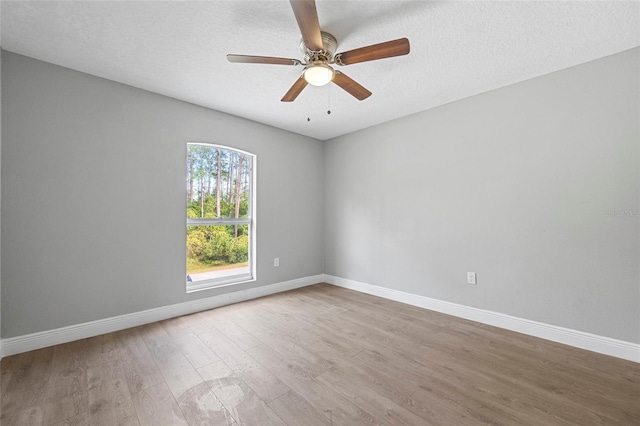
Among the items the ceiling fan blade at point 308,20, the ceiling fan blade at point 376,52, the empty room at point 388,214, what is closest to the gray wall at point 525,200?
the empty room at point 388,214

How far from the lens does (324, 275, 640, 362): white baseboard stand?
6.93 ft

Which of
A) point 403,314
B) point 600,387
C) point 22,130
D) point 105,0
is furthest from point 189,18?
point 600,387

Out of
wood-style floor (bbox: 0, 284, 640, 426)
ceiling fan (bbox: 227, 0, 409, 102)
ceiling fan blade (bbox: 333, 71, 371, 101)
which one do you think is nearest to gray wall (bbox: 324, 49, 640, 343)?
wood-style floor (bbox: 0, 284, 640, 426)

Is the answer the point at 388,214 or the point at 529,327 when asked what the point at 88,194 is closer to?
the point at 388,214

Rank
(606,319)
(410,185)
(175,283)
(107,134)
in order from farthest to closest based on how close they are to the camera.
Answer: (410,185)
(175,283)
(107,134)
(606,319)

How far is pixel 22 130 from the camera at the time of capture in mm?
2221

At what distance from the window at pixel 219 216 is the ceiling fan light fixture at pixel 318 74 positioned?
6.35ft

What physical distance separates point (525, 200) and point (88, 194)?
429 cm

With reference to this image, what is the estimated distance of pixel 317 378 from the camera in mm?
1854

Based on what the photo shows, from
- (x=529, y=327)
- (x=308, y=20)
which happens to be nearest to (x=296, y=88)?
(x=308, y=20)

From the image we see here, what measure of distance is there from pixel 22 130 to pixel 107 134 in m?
0.57

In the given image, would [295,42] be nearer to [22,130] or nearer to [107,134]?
[107,134]

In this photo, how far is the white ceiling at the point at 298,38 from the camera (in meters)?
1.73

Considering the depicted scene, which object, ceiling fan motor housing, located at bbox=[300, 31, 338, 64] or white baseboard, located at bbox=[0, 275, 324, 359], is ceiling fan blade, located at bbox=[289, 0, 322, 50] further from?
white baseboard, located at bbox=[0, 275, 324, 359]
